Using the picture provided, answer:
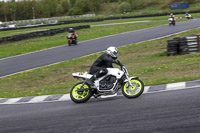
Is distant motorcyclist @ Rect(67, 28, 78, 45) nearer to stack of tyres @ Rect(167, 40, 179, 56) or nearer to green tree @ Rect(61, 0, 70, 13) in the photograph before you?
stack of tyres @ Rect(167, 40, 179, 56)

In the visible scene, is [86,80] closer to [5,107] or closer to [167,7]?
[5,107]

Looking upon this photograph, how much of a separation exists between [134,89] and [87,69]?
772cm

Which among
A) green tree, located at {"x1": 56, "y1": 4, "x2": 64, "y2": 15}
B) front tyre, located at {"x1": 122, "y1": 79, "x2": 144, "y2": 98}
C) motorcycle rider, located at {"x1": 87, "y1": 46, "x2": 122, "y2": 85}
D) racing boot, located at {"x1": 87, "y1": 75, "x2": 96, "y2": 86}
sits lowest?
front tyre, located at {"x1": 122, "y1": 79, "x2": 144, "y2": 98}

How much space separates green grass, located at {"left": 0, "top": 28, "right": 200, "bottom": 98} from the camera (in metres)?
11.7

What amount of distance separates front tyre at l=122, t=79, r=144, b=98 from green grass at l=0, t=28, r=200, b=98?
173cm

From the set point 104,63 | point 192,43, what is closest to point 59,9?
point 192,43

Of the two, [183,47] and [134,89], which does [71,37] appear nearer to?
[183,47]

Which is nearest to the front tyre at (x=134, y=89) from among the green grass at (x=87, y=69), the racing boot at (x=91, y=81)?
the racing boot at (x=91, y=81)

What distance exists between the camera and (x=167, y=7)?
3836 inches

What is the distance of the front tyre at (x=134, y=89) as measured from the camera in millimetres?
8633

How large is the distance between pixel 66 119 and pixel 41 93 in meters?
4.61

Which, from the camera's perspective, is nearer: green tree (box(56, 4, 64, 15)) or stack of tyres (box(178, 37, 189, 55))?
stack of tyres (box(178, 37, 189, 55))

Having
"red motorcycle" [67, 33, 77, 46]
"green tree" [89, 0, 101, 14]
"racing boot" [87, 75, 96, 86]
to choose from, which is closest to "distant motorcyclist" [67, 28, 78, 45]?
"red motorcycle" [67, 33, 77, 46]

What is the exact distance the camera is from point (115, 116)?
6.82 metres
